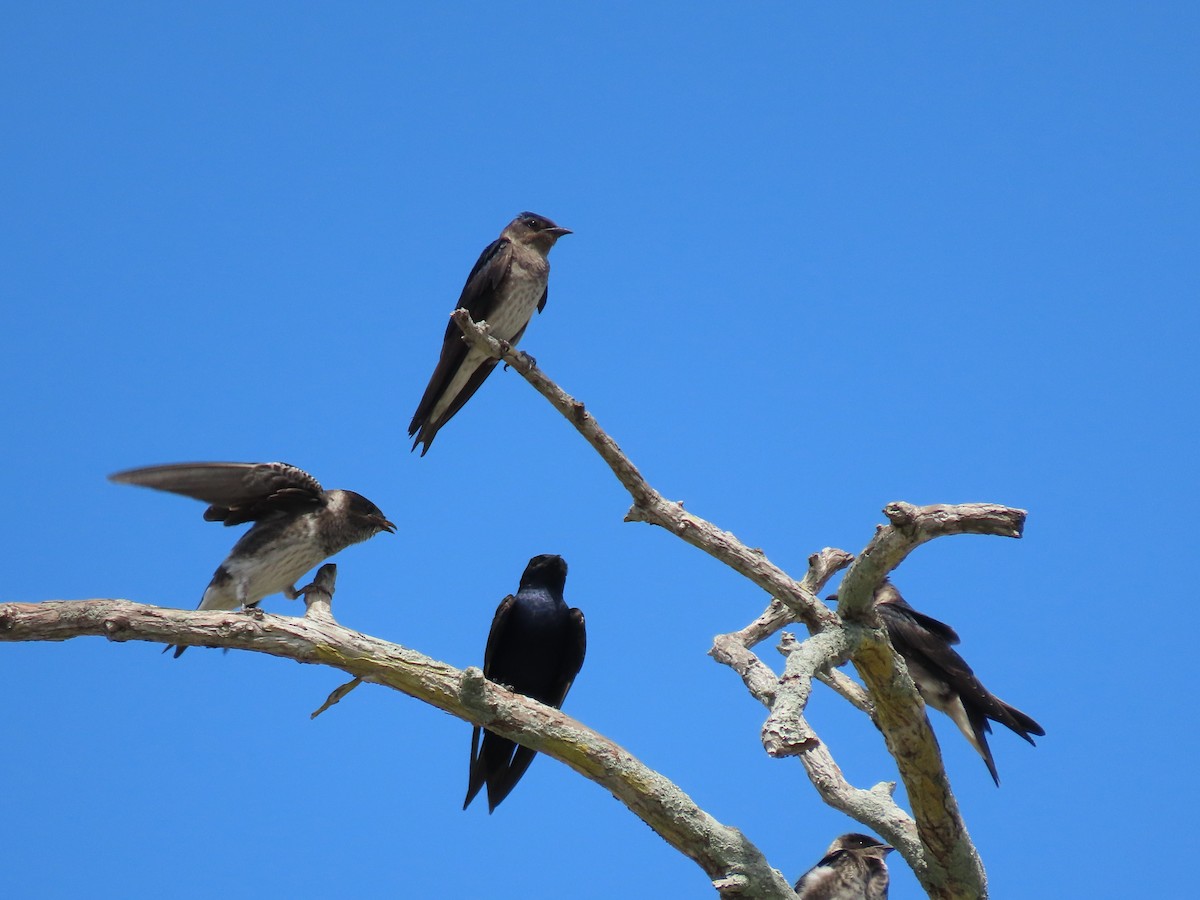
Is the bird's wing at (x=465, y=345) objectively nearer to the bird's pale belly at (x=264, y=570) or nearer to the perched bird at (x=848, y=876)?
the bird's pale belly at (x=264, y=570)

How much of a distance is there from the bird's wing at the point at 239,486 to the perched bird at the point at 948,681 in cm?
316

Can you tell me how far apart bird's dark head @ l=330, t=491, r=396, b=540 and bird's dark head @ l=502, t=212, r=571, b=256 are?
2906mm

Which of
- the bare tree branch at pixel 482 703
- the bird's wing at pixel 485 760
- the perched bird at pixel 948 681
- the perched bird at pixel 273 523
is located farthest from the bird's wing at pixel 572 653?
the bare tree branch at pixel 482 703

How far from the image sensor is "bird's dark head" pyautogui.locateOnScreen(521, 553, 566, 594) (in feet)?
23.0

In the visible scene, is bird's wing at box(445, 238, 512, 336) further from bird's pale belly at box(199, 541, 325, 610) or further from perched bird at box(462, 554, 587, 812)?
bird's pale belly at box(199, 541, 325, 610)

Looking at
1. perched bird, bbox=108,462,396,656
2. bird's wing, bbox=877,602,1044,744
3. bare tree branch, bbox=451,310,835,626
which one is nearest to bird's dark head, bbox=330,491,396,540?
perched bird, bbox=108,462,396,656

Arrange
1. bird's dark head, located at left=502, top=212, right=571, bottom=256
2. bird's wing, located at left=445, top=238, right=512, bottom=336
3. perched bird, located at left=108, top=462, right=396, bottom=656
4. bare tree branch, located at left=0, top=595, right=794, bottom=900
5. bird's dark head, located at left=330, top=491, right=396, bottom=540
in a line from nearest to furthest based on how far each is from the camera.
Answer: bare tree branch, located at left=0, top=595, right=794, bottom=900
perched bird, located at left=108, top=462, right=396, bottom=656
bird's dark head, located at left=330, top=491, right=396, bottom=540
bird's wing, located at left=445, top=238, right=512, bottom=336
bird's dark head, located at left=502, top=212, right=571, bottom=256

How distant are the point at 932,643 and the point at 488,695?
315 cm

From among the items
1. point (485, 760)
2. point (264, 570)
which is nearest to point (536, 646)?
point (485, 760)

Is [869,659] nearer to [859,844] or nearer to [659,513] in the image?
[659,513]

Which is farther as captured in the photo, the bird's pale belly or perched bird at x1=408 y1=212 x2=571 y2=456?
perched bird at x1=408 y1=212 x2=571 y2=456

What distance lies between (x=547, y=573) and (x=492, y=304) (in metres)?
2.20

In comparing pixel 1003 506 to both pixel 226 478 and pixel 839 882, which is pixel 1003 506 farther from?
pixel 226 478

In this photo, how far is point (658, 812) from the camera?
4410 millimetres
